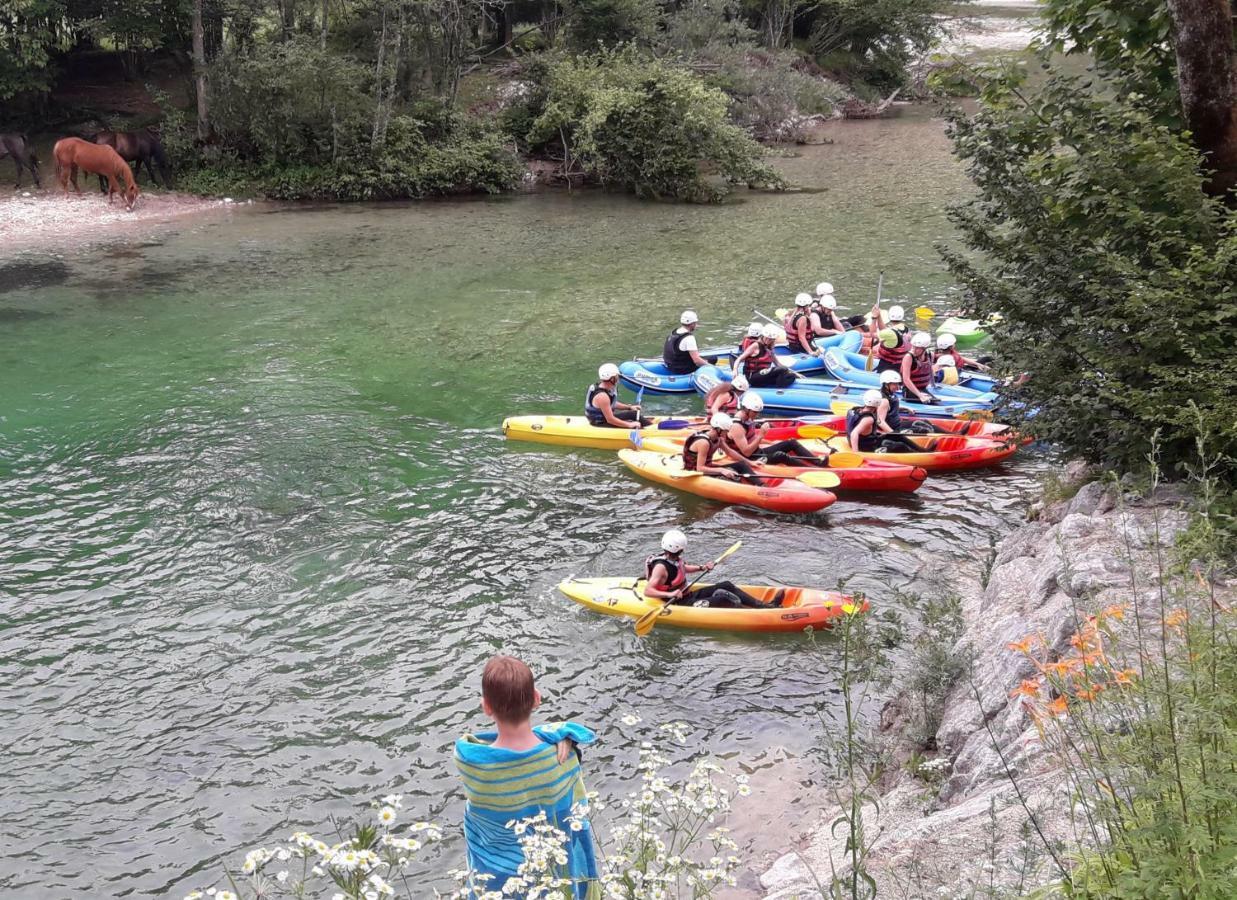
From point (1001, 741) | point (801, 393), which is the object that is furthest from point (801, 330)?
point (1001, 741)

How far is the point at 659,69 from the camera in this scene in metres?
29.0

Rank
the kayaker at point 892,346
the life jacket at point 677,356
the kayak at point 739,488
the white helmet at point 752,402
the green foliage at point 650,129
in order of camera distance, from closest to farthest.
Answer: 1. the kayak at point 739,488
2. the white helmet at point 752,402
3. the kayaker at point 892,346
4. the life jacket at point 677,356
5. the green foliage at point 650,129

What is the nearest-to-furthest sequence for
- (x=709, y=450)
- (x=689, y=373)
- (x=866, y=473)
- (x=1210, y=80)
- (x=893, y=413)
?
(x=1210, y=80) → (x=866, y=473) → (x=709, y=450) → (x=893, y=413) → (x=689, y=373)

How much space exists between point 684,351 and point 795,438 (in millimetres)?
2553

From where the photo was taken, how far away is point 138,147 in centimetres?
2750

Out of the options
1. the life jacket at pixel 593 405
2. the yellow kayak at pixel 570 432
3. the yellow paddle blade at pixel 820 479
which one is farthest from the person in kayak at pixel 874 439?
the life jacket at pixel 593 405

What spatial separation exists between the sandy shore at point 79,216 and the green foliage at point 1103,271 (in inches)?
877

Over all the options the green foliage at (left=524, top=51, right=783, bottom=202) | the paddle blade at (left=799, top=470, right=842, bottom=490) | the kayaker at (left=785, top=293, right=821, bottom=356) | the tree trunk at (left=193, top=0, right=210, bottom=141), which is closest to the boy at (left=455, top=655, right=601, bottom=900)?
the paddle blade at (left=799, top=470, right=842, bottom=490)

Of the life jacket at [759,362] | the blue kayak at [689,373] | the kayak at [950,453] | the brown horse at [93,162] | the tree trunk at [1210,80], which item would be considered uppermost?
the tree trunk at [1210,80]

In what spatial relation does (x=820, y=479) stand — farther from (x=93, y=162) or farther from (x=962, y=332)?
(x=93, y=162)

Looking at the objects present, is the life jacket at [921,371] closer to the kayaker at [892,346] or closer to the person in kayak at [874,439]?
the kayaker at [892,346]

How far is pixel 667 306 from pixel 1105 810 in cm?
1690

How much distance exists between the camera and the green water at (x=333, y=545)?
7570 mm

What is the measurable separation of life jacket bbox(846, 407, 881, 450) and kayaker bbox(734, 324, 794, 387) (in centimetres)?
187
